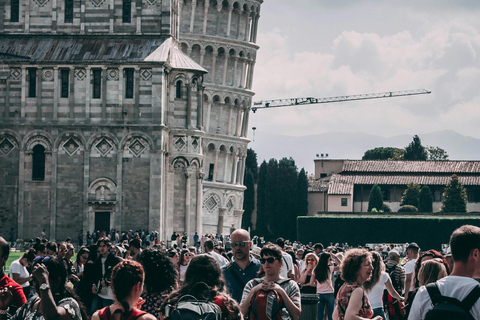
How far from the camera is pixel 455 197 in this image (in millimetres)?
98000

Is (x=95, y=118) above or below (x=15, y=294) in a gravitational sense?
above

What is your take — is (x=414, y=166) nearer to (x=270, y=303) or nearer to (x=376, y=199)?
(x=376, y=199)

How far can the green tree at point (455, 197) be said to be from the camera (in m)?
97.3

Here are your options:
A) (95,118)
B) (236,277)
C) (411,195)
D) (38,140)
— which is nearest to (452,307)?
(236,277)

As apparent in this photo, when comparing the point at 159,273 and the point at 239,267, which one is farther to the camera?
the point at 239,267

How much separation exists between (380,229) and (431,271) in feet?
244

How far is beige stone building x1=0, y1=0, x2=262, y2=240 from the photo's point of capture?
5468 centimetres

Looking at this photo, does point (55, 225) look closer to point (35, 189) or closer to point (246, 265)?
point (35, 189)

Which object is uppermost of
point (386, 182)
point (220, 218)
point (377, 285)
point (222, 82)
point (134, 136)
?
point (222, 82)

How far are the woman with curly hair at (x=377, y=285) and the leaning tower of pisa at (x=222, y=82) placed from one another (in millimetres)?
64889

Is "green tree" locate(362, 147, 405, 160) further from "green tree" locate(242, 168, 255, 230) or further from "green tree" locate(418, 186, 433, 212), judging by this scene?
"green tree" locate(242, 168, 255, 230)

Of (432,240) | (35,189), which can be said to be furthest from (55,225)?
(432,240)

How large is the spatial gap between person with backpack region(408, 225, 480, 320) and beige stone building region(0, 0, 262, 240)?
152ft

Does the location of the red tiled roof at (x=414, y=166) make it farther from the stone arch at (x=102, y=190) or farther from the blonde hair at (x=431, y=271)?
the blonde hair at (x=431, y=271)
